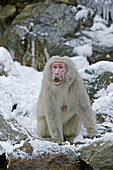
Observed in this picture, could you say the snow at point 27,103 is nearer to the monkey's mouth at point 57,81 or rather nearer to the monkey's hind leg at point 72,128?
the monkey's hind leg at point 72,128

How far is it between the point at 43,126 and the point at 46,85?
2.54 ft

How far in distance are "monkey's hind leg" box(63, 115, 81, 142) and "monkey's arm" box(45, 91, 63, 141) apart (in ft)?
1.19

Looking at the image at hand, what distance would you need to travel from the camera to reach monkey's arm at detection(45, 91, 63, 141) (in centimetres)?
445

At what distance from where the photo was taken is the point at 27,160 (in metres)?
3.37

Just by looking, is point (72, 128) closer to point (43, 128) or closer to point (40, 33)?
point (43, 128)

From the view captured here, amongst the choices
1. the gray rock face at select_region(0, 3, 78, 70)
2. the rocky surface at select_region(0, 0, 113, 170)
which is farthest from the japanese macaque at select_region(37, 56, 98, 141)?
the gray rock face at select_region(0, 3, 78, 70)

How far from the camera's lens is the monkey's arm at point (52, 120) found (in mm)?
4445

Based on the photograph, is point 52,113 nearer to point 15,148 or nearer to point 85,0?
point 15,148

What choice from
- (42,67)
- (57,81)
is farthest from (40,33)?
(57,81)

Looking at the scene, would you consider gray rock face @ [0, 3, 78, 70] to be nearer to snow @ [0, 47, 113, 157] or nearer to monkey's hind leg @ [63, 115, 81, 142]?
snow @ [0, 47, 113, 157]

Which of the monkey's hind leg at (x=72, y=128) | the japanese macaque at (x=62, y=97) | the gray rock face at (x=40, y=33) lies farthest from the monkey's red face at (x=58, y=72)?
the gray rock face at (x=40, y=33)

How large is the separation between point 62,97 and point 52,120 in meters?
0.40

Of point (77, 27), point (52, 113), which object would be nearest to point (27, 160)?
point (52, 113)

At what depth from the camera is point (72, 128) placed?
15.8 ft
